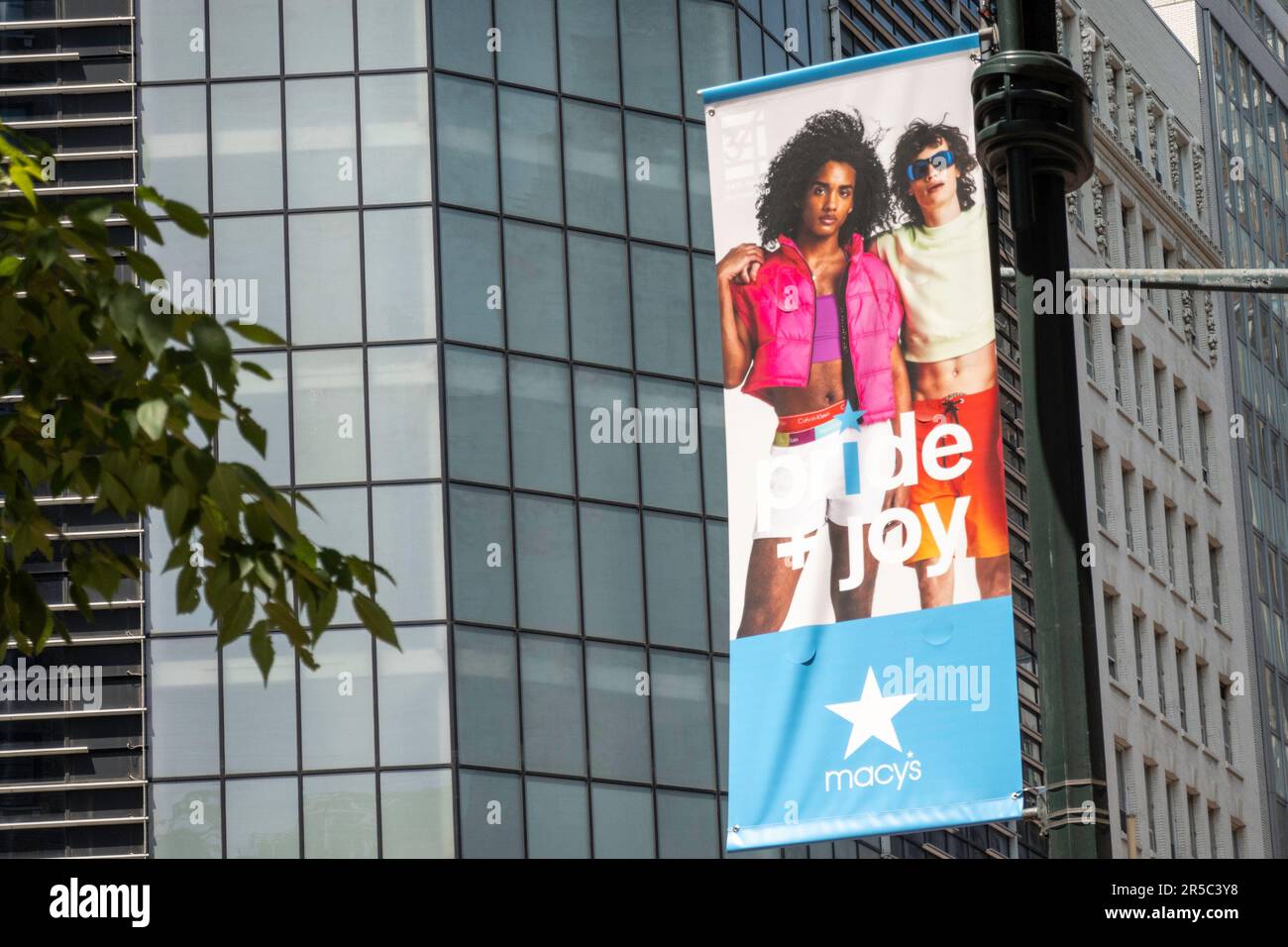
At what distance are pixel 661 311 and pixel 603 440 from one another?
115 inches

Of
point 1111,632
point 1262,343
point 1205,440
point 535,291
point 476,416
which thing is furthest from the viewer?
point 1262,343

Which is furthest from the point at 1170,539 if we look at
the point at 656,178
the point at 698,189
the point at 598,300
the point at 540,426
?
the point at 540,426

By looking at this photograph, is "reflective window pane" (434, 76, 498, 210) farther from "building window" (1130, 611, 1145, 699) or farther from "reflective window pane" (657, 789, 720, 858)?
"building window" (1130, 611, 1145, 699)

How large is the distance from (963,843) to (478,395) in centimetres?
1647

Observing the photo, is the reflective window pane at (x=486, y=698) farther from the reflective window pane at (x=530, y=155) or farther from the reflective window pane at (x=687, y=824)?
the reflective window pane at (x=530, y=155)

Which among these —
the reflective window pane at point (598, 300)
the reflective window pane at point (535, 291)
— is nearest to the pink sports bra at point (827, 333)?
the reflective window pane at point (535, 291)

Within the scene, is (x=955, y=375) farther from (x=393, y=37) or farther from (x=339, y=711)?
(x=393, y=37)

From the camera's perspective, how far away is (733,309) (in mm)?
12133

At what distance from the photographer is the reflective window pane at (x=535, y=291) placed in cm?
4672

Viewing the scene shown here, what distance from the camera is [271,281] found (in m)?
46.0

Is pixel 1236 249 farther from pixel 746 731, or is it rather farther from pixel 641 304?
pixel 746 731

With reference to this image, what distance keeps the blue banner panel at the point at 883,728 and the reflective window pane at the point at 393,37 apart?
36888 mm

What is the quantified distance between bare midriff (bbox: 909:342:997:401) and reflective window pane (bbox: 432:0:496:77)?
121 ft

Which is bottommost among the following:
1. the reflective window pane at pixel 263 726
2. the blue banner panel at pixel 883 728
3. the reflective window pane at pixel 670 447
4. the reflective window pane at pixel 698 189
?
the blue banner panel at pixel 883 728
